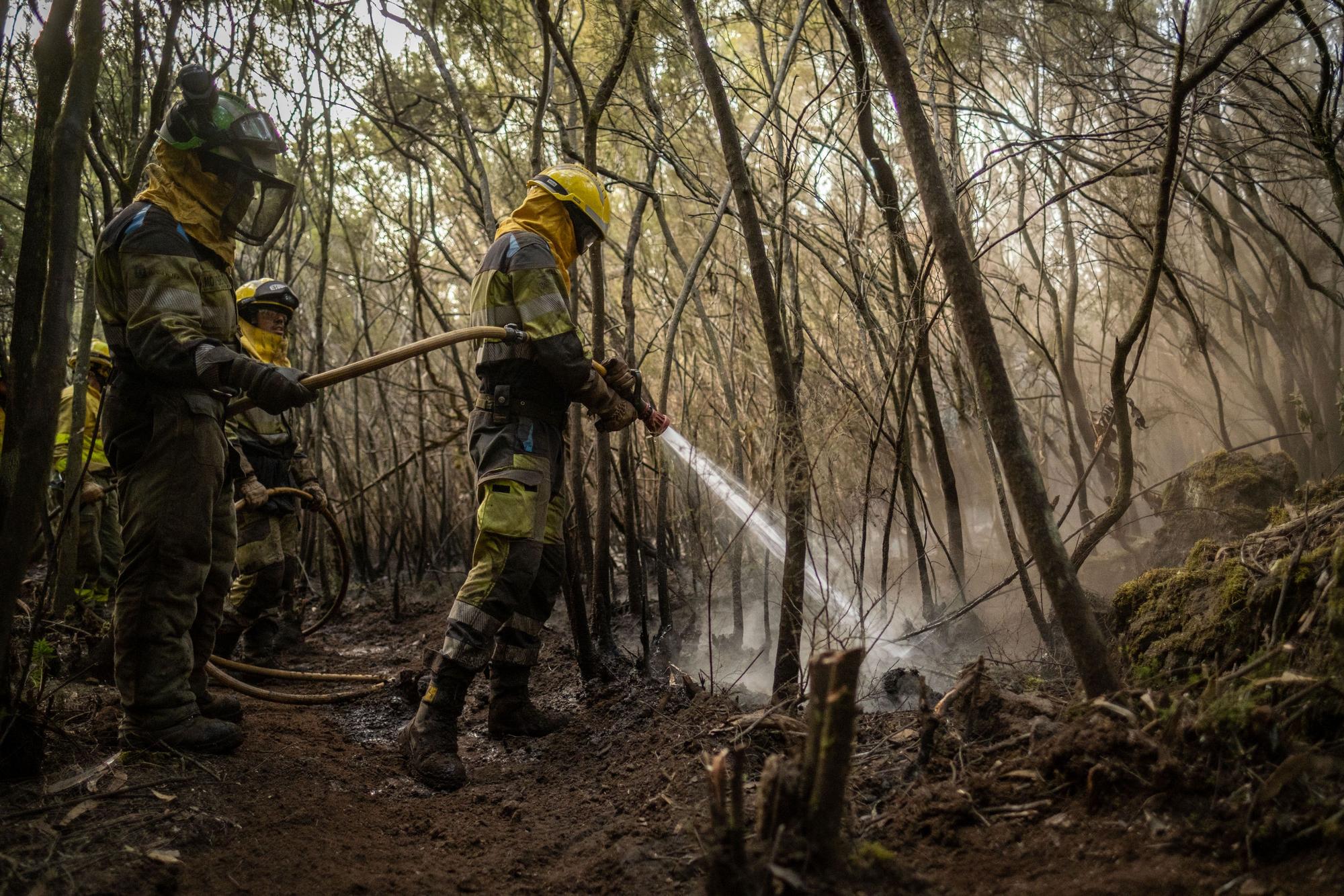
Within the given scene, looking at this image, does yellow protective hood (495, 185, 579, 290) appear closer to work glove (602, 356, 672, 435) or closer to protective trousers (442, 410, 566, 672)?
work glove (602, 356, 672, 435)

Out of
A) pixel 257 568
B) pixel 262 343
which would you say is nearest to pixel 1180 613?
pixel 257 568

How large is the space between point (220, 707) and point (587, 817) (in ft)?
4.68

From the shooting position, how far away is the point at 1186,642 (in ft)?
6.28

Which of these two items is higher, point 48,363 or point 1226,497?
point 48,363

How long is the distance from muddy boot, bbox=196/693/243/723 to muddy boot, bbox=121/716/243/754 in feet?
0.85

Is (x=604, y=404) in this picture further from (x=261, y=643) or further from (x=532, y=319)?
(x=261, y=643)

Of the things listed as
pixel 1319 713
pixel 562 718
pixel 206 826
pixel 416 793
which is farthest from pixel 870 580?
pixel 206 826

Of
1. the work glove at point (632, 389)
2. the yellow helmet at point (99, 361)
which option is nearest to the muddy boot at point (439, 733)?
the work glove at point (632, 389)

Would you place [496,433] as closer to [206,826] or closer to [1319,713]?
[206,826]

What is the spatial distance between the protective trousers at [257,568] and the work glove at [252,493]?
177 millimetres

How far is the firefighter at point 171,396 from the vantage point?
2.36 metres

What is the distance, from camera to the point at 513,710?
3.10 m

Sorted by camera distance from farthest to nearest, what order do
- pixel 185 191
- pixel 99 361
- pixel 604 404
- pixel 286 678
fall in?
pixel 99 361, pixel 286 678, pixel 604 404, pixel 185 191

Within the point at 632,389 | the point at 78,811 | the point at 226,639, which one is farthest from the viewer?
the point at 226,639
